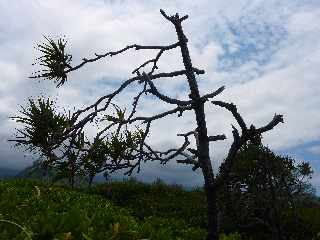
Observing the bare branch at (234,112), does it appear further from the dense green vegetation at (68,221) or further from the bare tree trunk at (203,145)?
the dense green vegetation at (68,221)

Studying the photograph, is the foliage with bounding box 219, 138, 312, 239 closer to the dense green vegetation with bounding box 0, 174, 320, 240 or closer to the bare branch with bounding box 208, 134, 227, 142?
the dense green vegetation with bounding box 0, 174, 320, 240

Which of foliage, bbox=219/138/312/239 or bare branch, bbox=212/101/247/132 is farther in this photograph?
foliage, bbox=219/138/312/239

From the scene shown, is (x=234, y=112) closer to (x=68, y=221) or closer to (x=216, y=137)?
(x=216, y=137)

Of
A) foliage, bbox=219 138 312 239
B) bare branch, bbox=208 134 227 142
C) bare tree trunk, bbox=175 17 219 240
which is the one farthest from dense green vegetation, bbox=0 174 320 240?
foliage, bbox=219 138 312 239

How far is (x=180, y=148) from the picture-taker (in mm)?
5508

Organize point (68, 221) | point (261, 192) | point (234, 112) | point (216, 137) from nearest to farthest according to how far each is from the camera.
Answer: point (234, 112) → point (68, 221) → point (216, 137) → point (261, 192)

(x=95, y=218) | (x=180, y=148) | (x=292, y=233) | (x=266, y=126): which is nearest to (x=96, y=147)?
(x=95, y=218)

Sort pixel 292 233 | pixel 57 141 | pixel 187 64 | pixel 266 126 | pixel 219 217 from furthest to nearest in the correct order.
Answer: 1. pixel 292 233
2. pixel 187 64
3. pixel 219 217
4. pixel 57 141
5. pixel 266 126

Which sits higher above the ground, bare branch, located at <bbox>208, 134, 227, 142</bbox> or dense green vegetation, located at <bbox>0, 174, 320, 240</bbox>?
bare branch, located at <bbox>208, 134, 227, 142</bbox>

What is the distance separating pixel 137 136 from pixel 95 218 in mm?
914

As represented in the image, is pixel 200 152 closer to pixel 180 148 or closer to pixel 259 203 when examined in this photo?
pixel 180 148

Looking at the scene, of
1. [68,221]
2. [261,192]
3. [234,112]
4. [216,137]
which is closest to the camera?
[234,112]

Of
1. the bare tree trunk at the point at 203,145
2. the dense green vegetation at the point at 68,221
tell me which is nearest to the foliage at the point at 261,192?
the dense green vegetation at the point at 68,221


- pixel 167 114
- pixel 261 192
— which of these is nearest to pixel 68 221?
pixel 167 114
